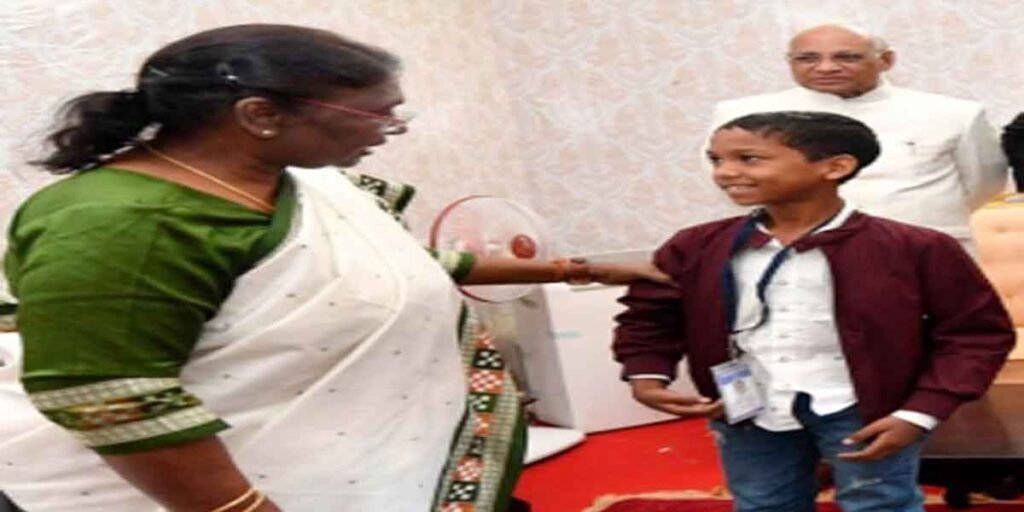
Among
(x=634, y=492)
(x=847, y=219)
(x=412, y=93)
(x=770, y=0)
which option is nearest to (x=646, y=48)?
(x=770, y=0)

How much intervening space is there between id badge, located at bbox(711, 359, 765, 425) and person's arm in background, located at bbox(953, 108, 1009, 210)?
140 cm

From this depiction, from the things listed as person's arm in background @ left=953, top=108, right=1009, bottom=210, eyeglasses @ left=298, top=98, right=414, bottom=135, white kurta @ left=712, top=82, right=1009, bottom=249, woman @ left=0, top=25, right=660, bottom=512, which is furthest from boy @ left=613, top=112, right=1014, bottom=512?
person's arm in background @ left=953, top=108, right=1009, bottom=210

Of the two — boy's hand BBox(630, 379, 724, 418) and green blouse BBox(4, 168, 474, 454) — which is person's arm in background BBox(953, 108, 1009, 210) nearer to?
boy's hand BBox(630, 379, 724, 418)

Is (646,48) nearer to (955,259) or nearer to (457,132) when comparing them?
(457,132)

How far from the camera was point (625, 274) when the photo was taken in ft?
6.19

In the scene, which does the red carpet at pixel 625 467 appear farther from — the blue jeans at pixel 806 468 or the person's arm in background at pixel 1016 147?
the blue jeans at pixel 806 468

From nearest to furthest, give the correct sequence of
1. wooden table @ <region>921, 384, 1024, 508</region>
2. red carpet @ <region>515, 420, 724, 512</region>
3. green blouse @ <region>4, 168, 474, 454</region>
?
green blouse @ <region>4, 168, 474, 454</region> → wooden table @ <region>921, 384, 1024, 508</region> → red carpet @ <region>515, 420, 724, 512</region>

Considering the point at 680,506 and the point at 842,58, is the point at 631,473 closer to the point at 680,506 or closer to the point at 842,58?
the point at 680,506

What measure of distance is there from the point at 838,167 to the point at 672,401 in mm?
416

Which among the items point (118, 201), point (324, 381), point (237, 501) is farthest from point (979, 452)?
point (118, 201)

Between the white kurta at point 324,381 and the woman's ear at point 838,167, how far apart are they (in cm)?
64

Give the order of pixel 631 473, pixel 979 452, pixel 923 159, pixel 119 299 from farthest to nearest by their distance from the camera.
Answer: pixel 631 473
pixel 923 159
pixel 979 452
pixel 119 299

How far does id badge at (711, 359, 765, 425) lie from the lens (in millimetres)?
1783

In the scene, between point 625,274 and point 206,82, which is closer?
point 206,82
